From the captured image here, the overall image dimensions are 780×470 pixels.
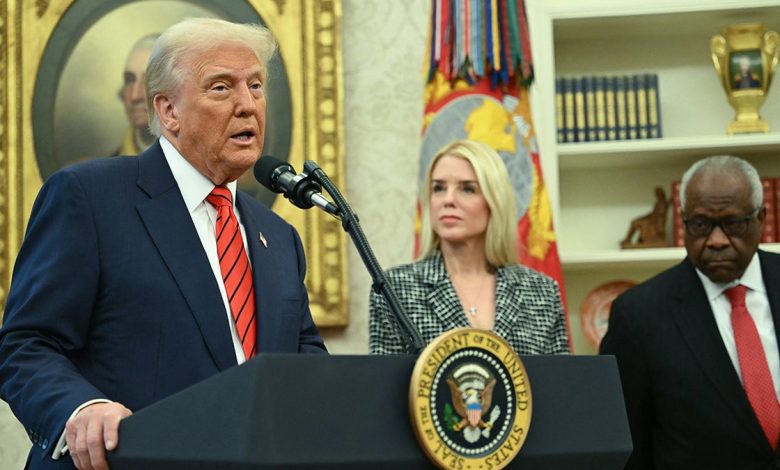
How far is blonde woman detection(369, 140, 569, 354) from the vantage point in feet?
11.1

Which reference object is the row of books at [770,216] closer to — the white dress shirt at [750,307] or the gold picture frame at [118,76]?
the white dress shirt at [750,307]

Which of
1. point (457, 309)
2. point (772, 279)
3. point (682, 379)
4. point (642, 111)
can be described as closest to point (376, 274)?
point (457, 309)

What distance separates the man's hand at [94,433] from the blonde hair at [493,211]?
2044 millimetres

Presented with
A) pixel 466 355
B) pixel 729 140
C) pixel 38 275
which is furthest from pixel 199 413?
pixel 729 140

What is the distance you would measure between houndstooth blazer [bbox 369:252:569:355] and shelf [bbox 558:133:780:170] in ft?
3.64

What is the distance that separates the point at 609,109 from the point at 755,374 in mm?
1617

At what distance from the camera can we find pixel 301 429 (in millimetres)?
1385

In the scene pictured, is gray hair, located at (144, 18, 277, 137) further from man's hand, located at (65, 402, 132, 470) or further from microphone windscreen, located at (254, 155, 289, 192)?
man's hand, located at (65, 402, 132, 470)

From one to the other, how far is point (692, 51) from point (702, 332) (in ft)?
6.24

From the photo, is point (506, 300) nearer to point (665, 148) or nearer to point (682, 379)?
point (682, 379)

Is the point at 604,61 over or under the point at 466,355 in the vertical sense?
over

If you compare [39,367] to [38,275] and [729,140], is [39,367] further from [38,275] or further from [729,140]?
[729,140]

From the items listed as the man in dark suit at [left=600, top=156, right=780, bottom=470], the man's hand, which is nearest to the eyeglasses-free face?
the man in dark suit at [left=600, top=156, right=780, bottom=470]

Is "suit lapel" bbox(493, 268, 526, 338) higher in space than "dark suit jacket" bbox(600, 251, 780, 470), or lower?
higher
